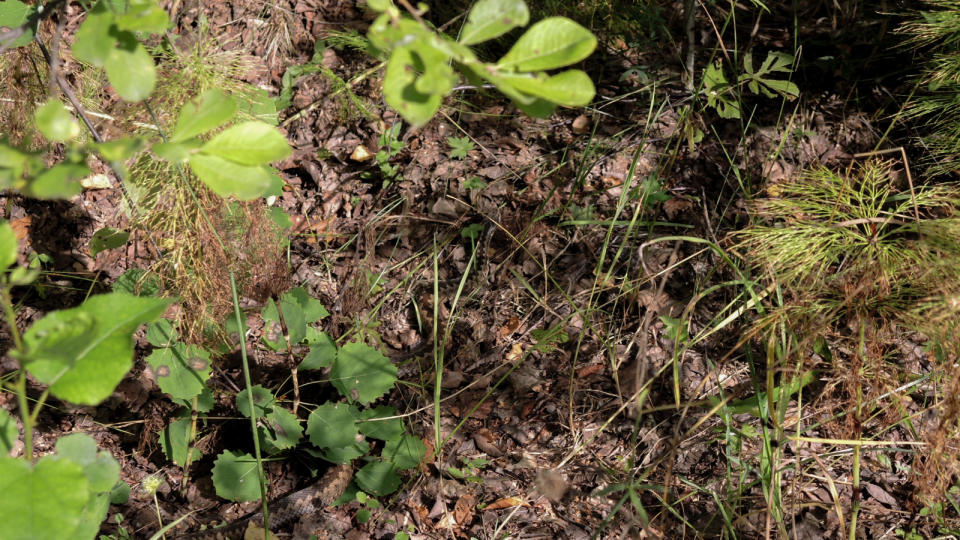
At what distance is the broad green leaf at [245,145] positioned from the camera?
670mm

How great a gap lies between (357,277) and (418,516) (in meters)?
0.93

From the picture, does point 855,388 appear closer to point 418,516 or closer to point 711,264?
point 711,264

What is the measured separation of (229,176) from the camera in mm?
667

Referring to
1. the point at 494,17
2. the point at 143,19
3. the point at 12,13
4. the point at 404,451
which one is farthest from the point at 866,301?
the point at 12,13

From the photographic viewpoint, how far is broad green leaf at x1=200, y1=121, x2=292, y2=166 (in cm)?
67

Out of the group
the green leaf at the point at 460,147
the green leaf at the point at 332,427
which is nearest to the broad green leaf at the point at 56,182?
the green leaf at the point at 332,427

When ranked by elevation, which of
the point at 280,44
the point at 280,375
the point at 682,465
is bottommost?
the point at 682,465

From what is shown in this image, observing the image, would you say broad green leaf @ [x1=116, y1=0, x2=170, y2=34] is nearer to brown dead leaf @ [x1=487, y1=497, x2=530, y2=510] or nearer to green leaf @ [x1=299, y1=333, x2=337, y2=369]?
green leaf @ [x1=299, y1=333, x2=337, y2=369]

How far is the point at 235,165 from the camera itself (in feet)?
2.22

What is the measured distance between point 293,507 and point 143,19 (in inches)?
62.5

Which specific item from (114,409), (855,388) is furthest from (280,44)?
(855,388)

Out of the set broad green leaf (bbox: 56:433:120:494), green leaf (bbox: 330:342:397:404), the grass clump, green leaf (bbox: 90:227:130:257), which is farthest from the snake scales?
the grass clump

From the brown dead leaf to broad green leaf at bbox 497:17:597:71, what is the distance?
157cm

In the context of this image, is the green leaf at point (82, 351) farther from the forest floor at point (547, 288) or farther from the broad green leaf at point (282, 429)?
the broad green leaf at point (282, 429)
